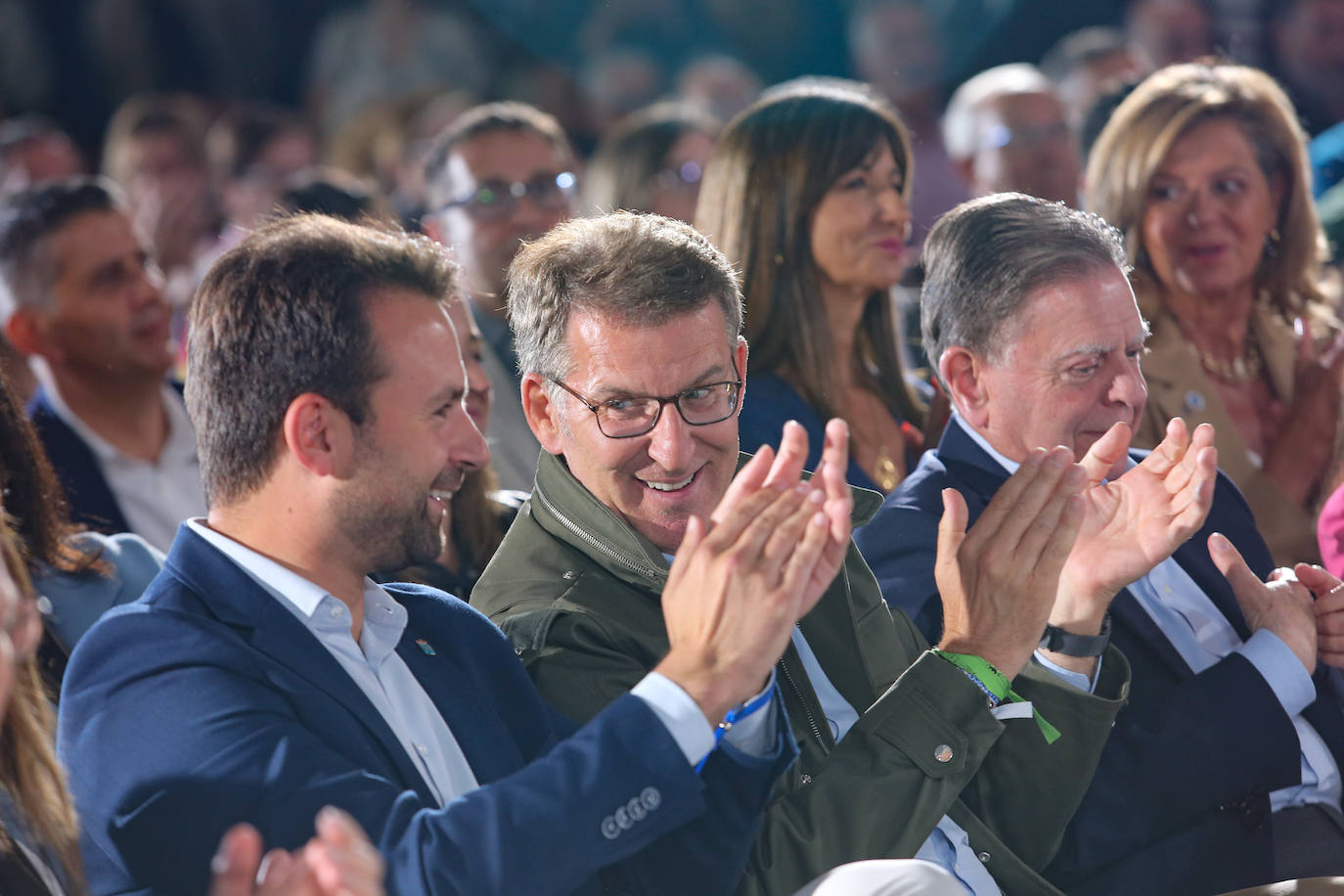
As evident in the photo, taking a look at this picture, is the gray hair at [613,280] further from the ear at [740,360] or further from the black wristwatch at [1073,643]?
the black wristwatch at [1073,643]

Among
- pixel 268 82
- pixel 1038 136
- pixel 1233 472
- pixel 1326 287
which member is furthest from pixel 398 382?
pixel 268 82

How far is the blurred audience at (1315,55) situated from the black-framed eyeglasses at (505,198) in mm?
3068

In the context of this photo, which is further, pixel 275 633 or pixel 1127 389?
pixel 1127 389

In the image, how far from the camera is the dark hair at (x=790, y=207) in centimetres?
277

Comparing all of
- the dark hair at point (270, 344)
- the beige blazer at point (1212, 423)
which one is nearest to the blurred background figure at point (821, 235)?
the beige blazer at point (1212, 423)

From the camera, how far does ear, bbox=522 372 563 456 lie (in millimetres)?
1812

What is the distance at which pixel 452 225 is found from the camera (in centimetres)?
353

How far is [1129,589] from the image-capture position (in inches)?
79.2

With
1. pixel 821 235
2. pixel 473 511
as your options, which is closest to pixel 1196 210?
pixel 821 235

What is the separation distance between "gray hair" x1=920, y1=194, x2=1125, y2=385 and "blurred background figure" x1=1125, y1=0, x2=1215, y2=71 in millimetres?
3973

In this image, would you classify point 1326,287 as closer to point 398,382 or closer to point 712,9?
point 398,382

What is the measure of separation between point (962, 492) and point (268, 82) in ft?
20.2

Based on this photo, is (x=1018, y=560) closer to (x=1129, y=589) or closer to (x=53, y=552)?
(x=1129, y=589)

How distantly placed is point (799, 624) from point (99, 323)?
1904mm
